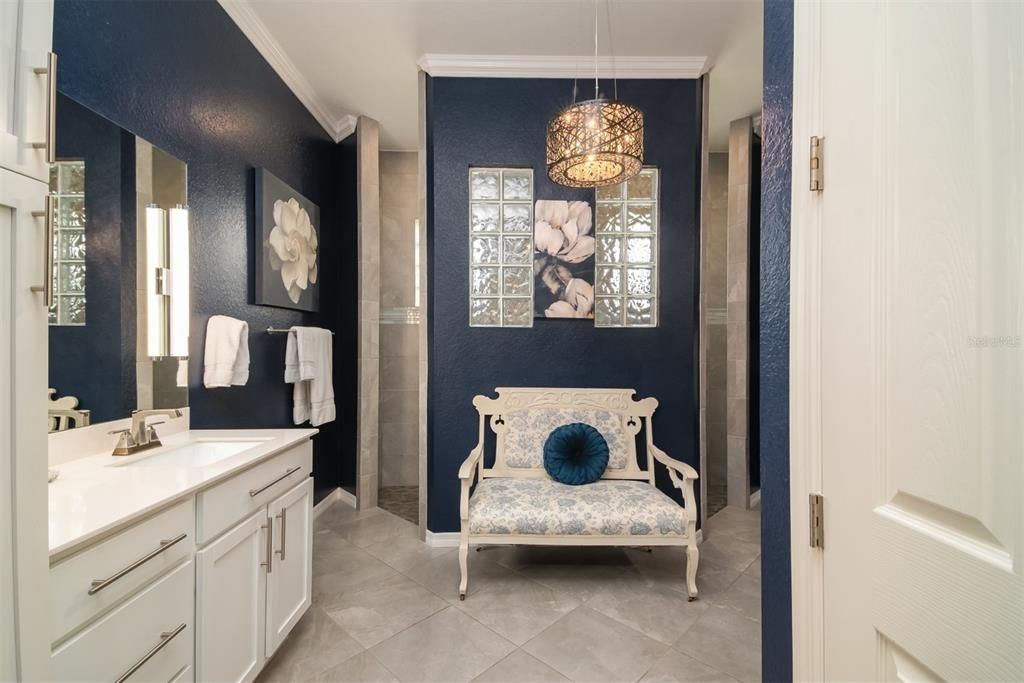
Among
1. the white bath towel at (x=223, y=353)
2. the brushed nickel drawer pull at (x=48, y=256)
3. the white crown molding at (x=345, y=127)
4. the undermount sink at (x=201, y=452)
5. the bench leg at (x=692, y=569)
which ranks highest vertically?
the white crown molding at (x=345, y=127)

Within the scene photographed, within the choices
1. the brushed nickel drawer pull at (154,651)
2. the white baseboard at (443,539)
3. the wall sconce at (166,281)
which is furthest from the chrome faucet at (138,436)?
the white baseboard at (443,539)

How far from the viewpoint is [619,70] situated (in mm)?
2701

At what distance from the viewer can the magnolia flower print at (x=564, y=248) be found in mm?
2703

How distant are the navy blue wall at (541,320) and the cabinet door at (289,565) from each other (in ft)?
3.37

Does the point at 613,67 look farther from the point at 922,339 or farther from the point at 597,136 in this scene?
the point at 922,339

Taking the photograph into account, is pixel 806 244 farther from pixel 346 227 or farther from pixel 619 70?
pixel 346 227

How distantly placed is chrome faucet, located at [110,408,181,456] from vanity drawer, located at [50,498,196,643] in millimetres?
576

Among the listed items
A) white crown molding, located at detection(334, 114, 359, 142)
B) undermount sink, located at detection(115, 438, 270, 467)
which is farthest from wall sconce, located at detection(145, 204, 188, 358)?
white crown molding, located at detection(334, 114, 359, 142)

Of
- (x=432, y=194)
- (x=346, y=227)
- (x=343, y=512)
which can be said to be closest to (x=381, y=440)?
(x=343, y=512)

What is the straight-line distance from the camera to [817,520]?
71 cm

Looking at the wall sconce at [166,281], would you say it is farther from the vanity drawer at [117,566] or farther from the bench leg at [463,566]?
the bench leg at [463,566]

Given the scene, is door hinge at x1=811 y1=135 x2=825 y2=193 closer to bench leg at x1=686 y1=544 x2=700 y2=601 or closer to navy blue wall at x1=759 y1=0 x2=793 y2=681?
navy blue wall at x1=759 y1=0 x2=793 y2=681

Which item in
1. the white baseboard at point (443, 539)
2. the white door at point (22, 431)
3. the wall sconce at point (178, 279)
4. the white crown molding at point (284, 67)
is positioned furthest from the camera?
the white baseboard at point (443, 539)

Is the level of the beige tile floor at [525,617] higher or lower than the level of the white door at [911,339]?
lower
